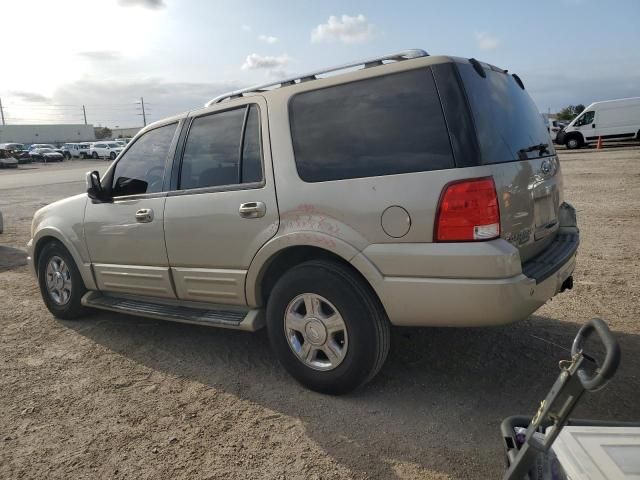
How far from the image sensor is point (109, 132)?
108688 millimetres

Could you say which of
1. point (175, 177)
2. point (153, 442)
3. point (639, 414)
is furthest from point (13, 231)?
point (639, 414)

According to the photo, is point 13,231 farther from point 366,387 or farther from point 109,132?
point 109,132

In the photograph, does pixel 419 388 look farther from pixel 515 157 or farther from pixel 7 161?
pixel 7 161

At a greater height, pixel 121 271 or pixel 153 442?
pixel 121 271

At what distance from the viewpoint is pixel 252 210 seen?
3328 millimetres

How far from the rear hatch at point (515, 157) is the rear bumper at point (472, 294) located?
0.53 ft

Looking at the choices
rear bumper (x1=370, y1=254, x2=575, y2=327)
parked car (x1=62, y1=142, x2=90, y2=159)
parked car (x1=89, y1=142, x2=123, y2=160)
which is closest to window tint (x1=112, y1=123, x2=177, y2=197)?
rear bumper (x1=370, y1=254, x2=575, y2=327)

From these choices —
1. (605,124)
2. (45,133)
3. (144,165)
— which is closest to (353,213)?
(144,165)

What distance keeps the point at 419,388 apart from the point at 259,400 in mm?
1046

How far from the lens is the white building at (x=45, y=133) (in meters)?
79.6

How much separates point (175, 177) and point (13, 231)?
28.5 ft

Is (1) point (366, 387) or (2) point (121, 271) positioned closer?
(1) point (366, 387)

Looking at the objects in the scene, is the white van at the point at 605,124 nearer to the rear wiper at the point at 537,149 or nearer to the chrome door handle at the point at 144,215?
the rear wiper at the point at 537,149

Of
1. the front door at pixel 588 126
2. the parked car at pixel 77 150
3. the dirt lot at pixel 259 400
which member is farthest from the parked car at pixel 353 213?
the parked car at pixel 77 150
